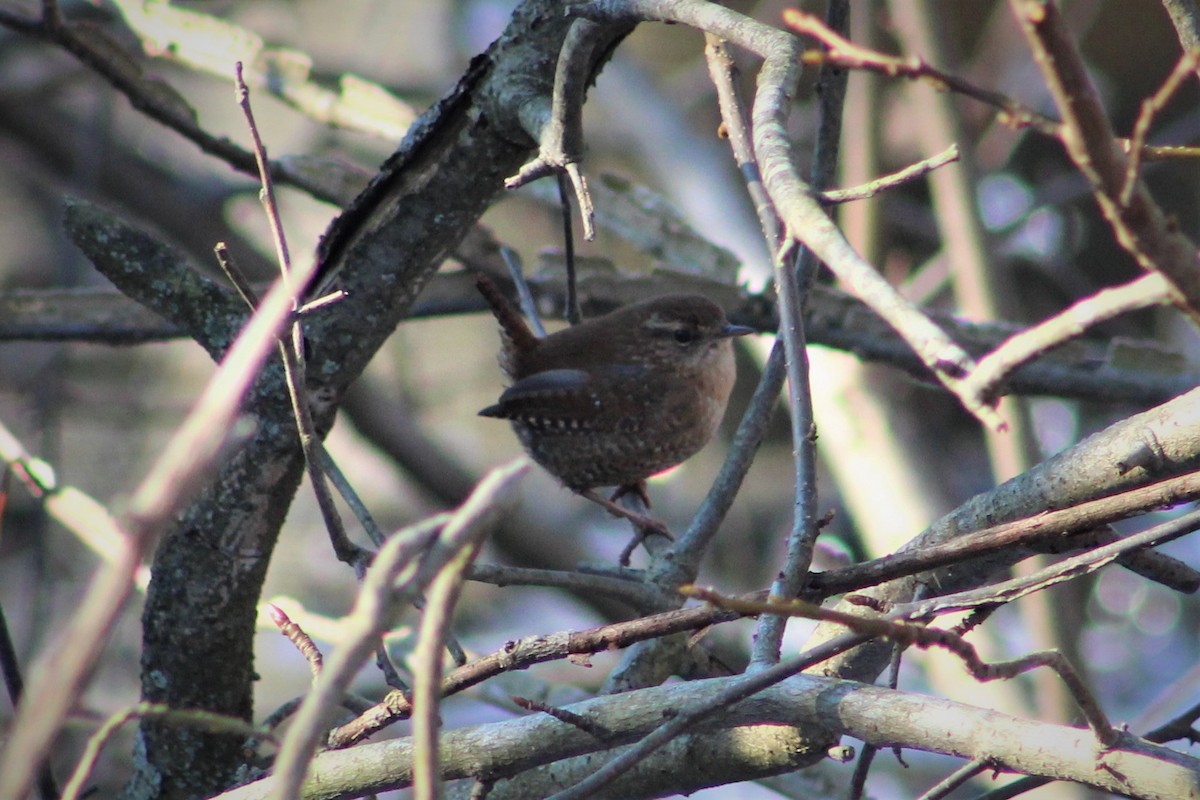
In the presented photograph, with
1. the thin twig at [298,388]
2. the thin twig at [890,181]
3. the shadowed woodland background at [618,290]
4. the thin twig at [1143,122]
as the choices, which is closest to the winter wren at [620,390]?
the shadowed woodland background at [618,290]

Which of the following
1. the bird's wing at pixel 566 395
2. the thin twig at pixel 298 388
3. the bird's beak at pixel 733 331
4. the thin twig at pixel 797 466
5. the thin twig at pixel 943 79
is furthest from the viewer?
the bird's wing at pixel 566 395

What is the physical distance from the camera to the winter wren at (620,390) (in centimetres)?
394

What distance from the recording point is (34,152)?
20.4ft

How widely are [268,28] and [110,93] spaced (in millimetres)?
3081

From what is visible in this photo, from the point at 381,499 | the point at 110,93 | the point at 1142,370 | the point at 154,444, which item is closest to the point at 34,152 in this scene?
the point at 110,93

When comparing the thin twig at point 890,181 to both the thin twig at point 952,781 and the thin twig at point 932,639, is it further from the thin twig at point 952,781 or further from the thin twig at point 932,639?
the thin twig at point 952,781

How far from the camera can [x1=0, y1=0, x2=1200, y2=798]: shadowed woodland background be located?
4.07 m

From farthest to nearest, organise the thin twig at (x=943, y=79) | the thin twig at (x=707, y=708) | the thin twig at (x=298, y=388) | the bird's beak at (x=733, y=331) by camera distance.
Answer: the bird's beak at (x=733, y=331) < the thin twig at (x=298, y=388) < the thin twig at (x=707, y=708) < the thin twig at (x=943, y=79)

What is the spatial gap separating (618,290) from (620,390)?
1.61ft

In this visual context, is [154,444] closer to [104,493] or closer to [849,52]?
[104,493]

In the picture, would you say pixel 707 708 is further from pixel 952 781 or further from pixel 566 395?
pixel 566 395

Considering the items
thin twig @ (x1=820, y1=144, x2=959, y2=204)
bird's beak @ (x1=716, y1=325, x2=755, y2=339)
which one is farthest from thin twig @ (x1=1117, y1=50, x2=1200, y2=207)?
bird's beak @ (x1=716, y1=325, x2=755, y2=339)

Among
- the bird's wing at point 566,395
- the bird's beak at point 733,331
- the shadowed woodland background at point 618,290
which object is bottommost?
the bird's wing at point 566,395

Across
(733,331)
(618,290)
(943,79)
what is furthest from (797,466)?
(733,331)
